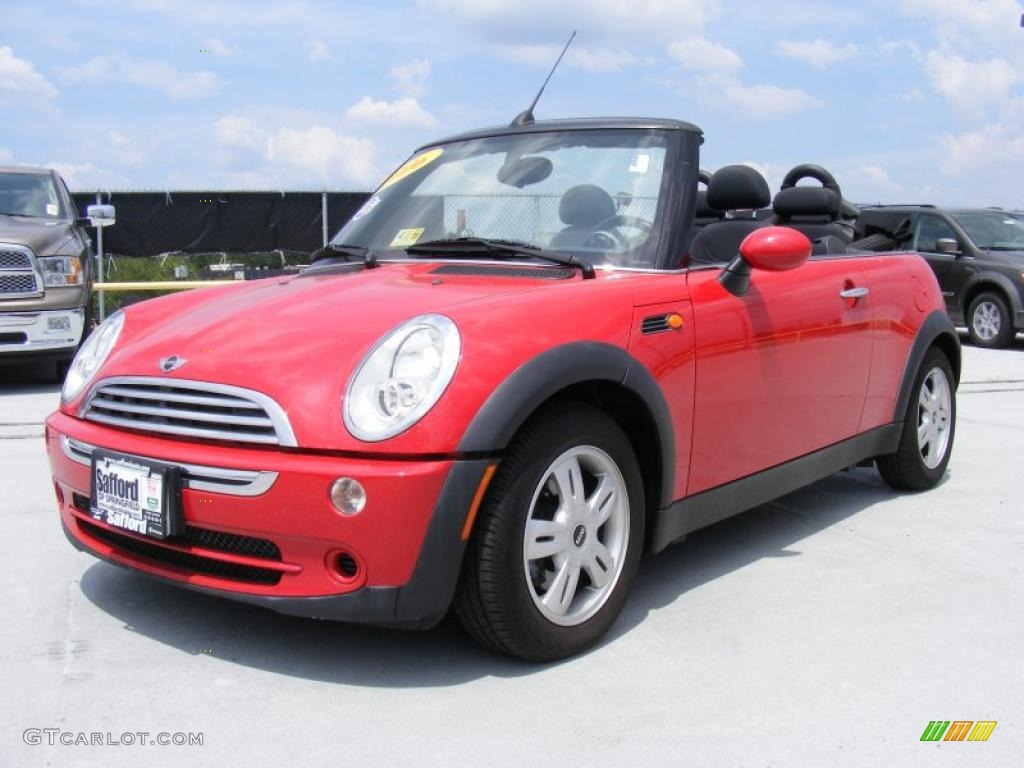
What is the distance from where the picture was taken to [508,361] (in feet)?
9.37

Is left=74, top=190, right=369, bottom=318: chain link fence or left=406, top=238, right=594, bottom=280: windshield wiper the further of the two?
left=74, top=190, right=369, bottom=318: chain link fence

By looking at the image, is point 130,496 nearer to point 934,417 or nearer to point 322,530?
point 322,530

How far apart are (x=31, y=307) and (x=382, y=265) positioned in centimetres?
582

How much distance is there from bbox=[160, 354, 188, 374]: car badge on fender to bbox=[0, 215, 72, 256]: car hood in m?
6.40

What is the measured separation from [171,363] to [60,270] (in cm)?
653

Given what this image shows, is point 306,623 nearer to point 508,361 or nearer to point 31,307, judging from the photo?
point 508,361

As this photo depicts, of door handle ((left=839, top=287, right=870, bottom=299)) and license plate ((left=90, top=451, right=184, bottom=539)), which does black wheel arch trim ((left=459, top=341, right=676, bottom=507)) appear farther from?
door handle ((left=839, top=287, right=870, bottom=299))

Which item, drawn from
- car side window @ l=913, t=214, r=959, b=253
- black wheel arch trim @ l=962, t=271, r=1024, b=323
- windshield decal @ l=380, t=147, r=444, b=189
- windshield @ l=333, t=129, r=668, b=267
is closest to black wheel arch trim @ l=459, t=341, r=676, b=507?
windshield @ l=333, t=129, r=668, b=267

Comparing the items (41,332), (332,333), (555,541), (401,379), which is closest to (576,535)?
(555,541)

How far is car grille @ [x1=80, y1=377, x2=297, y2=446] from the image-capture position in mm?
2801

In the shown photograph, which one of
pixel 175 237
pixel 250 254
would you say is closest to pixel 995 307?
pixel 250 254

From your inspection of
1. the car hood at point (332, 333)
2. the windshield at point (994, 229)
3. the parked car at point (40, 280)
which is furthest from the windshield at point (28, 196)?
the windshield at point (994, 229)

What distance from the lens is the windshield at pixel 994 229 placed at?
13.2 m

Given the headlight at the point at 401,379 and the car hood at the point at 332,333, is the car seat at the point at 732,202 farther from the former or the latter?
the headlight at the point at 401,379
